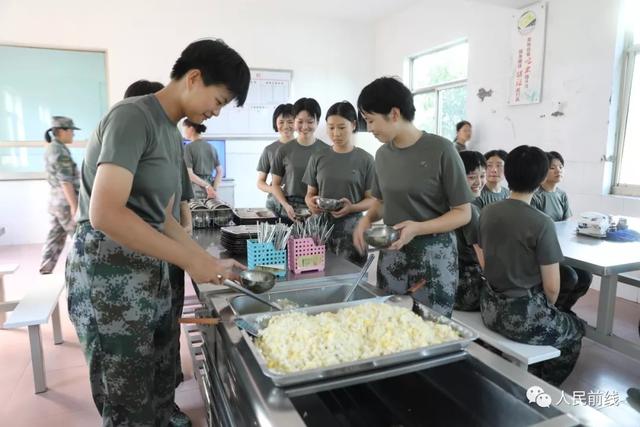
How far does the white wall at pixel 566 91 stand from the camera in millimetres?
3316

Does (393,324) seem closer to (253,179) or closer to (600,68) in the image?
(600,68)

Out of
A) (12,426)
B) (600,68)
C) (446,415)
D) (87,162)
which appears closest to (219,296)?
(87,162)

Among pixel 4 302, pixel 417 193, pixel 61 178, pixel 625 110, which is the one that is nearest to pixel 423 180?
pixel 417 193

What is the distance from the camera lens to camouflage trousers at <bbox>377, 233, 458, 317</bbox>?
150 cm

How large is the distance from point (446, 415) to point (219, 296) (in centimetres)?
64

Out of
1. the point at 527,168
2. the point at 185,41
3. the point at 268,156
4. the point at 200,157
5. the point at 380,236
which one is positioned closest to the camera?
the point at 380,236

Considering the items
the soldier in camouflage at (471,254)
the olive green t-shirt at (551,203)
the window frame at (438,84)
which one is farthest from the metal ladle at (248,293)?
the window frame at (438,84)

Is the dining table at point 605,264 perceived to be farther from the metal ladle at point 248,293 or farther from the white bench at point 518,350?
the metal ladle at point 248,293

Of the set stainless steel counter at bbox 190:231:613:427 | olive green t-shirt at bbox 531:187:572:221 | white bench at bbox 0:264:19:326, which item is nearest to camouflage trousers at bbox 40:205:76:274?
white bench at bbox 0:264:19:326

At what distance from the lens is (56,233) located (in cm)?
368

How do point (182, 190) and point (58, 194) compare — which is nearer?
point (182, 190)

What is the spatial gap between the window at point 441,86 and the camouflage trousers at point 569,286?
113 inches

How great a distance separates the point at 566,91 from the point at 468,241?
7.47 feet

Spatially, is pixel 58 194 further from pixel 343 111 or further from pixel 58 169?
pixel 343 111
